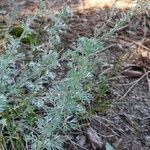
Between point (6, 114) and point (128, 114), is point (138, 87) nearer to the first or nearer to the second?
point (128, 114)

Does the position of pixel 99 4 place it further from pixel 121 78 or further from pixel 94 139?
pixel 94 139

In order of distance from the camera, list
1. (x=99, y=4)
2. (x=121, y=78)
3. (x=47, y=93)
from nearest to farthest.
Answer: (x=47, y=93)
(x=121, y=78)
(x=99, y=4)

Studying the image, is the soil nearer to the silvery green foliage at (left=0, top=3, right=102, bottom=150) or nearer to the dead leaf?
the dead leaf

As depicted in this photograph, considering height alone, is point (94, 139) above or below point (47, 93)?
below

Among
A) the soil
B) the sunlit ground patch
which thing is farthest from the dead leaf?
the sunlit ground patch

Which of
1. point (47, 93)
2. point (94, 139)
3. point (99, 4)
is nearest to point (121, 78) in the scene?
point (94, 139)

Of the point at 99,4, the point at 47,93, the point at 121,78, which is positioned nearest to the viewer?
the point at 47,93

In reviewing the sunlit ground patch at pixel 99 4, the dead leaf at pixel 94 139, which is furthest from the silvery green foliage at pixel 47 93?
the sunlit ground patch at pixel 99 4

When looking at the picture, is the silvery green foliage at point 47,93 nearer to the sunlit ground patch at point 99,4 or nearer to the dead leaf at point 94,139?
the dead leaf at point 94,139

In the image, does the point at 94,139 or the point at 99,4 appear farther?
the point at 99,4
